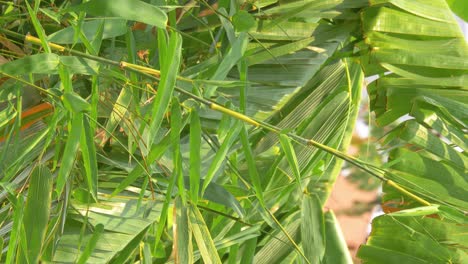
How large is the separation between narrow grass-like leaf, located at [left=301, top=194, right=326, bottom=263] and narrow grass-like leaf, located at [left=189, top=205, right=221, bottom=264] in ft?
0.29

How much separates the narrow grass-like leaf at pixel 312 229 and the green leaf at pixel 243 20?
125 millimetres

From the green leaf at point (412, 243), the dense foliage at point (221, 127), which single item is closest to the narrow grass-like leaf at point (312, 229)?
the dense foliage at point (221, 127)

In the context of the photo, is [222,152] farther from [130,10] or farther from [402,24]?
[402,24]

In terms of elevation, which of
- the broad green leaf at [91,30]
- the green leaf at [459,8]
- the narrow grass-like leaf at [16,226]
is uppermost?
the green leaf at [459,8]

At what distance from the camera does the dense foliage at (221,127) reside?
1.14ft

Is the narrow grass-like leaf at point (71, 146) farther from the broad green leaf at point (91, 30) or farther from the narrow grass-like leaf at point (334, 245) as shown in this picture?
the narrow grass-like leaf at point (334, 245)

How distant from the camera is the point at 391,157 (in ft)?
1.89

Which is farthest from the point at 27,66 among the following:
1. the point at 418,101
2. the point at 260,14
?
the point at 418,101

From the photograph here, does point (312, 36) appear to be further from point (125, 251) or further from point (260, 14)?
point (125, 251)

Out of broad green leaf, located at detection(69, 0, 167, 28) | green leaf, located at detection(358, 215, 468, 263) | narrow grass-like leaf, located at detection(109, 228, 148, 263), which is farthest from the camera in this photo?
green leaf, located at detection(358, 215, 468, 263)

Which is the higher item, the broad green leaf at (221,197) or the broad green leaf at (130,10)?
the broad green leaf at (130,10)

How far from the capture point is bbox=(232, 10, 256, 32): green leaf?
0.38 metres

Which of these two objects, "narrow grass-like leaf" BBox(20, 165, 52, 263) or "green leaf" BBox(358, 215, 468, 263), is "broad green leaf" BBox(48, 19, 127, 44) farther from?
"green leaf" BBox(358, 215, 468, 263)

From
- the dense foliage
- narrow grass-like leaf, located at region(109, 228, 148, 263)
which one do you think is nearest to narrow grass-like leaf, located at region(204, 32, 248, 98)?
the dense foliage
